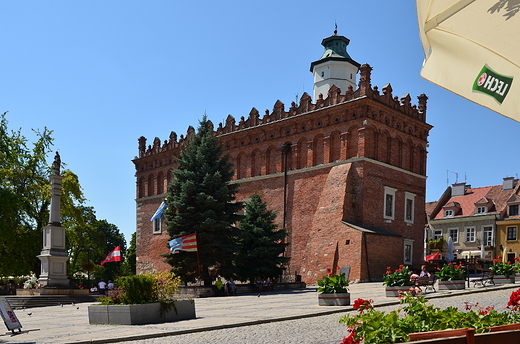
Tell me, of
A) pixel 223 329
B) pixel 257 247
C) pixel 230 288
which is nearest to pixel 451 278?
pixel 230 288

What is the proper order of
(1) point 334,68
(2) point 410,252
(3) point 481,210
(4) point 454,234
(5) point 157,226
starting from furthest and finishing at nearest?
1. (4) point 454,234
2. (3) point 481,210
3. (1) point 334,68
4. (5) point 157,226
5. (2) point 410,252

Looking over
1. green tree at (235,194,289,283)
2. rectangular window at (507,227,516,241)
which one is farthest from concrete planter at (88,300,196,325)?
rectangular window at (507,227,516,241)

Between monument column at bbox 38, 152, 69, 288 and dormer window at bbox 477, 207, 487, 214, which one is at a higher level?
dormer window at bbox 477, 207, 487, 214

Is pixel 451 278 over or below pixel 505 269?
below

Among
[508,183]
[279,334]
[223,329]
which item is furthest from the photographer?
[508,183]

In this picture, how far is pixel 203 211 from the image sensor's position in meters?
27.0

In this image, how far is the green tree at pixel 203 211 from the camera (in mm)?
26156

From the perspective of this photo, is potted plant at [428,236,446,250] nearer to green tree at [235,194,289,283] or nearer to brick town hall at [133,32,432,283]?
brick town hall at [133,32,432,283]

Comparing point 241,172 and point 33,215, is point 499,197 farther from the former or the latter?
point 33,215

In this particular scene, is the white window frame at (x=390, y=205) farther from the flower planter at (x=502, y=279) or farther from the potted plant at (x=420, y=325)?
the potted plant at (x=420, y=325)

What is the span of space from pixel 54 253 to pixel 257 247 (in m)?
10.1

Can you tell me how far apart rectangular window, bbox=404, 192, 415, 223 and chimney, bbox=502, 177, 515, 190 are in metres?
18.2

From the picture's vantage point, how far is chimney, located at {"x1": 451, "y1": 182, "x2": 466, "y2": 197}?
51.6 metres

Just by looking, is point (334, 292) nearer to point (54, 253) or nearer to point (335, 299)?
point (335, 299)
